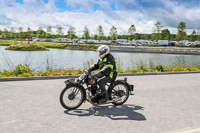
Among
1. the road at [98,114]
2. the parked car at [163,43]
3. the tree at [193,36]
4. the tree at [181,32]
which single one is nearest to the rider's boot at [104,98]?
the road at [98,114]

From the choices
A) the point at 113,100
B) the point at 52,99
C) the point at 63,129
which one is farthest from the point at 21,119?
the point at 113,100

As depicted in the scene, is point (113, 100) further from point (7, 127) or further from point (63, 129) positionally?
point (7, 127)

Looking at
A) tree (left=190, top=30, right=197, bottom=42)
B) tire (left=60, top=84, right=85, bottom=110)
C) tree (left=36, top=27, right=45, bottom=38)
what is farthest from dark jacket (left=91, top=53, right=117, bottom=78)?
tree (left=36, top=27, right=45, bottom=38)

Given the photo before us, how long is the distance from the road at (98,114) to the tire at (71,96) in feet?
0.54

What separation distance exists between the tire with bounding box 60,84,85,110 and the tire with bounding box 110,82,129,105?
0.96 metres

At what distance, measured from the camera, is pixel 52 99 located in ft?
23.8

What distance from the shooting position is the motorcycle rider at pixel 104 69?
20.7ft

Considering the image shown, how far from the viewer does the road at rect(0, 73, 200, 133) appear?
4.90 meters

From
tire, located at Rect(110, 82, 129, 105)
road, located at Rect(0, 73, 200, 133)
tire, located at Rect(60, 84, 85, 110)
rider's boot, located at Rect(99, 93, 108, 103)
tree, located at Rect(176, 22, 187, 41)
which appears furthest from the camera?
tree, located at Rect(176, 22, 187, 41)

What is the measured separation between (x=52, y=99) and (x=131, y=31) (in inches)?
4013

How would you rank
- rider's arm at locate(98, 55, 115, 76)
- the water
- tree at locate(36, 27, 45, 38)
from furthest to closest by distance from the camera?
tree at locate(36, 27, 45, 38)
the water
rider's arm at locate(98, 55, 115, 76)

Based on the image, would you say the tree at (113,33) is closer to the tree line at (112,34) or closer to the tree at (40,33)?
the tree line at (112,34)

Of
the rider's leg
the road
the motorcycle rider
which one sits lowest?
the road

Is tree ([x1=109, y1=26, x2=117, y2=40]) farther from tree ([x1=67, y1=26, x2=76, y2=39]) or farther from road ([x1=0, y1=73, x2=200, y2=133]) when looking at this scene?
road ([x1=0, y1=73, x2=200, y2=133])
